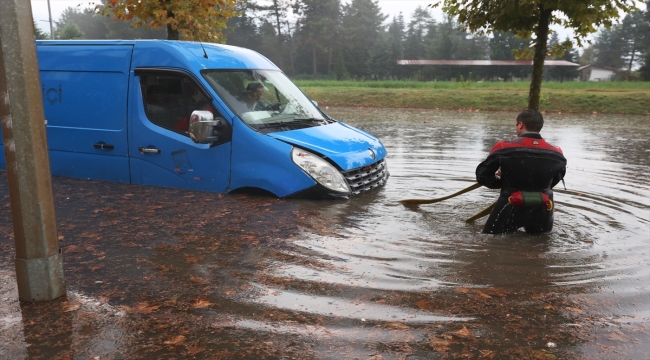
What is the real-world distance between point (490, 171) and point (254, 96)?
3.31 m

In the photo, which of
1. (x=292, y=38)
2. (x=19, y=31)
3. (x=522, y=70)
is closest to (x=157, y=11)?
(x=19, y=31)

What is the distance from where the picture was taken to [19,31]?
13.4 ft

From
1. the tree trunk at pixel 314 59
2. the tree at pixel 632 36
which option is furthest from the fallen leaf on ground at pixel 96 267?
the tree at pixel 632 36

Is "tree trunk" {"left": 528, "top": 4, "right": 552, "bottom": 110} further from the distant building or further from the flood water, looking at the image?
the distant building

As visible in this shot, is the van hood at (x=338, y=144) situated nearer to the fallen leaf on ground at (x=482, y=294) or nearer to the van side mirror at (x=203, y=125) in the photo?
the van side mirror at (x=203, y=125)

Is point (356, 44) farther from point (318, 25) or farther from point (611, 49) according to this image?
point (611, 49)

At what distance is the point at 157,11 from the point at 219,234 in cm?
807

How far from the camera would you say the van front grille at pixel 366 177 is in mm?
7880

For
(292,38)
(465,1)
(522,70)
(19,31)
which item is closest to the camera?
(19,31)

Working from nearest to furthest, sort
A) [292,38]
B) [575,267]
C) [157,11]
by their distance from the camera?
[575,267]
[157,11]
[292,38]

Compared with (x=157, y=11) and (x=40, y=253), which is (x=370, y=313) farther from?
(x=157, y=11)

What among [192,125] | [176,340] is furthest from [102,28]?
[176,340]

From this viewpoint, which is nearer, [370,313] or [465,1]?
[370,313]

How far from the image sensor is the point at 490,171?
648 centimetres
